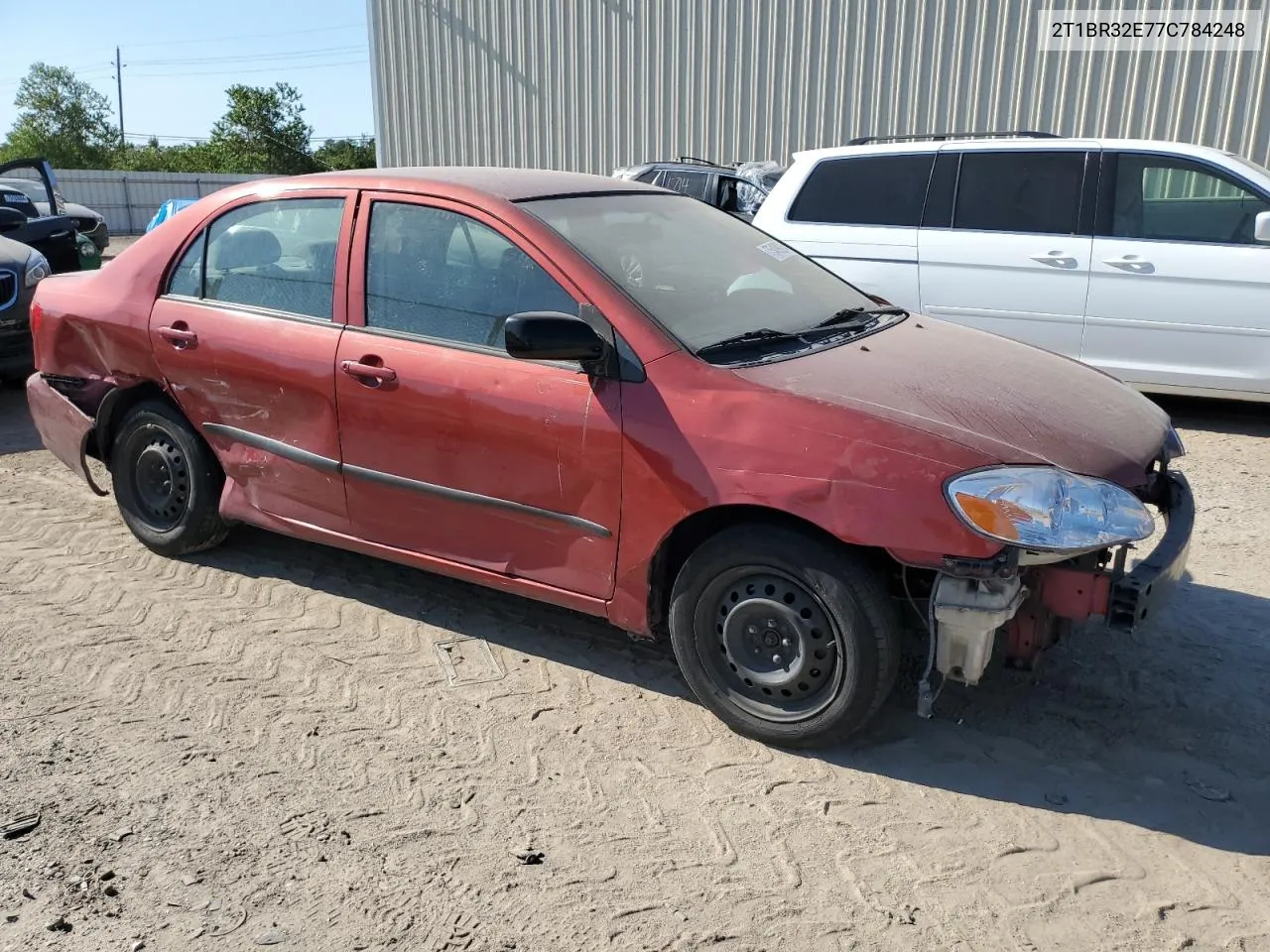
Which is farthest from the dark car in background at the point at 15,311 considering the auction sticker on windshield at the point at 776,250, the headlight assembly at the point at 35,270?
the auction sticker on windshield at the point at 776,250

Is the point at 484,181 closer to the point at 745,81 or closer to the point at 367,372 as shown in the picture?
the point at 367,372

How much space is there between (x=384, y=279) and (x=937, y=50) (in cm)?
1202

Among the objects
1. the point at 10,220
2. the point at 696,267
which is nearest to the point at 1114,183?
the point at 696,267

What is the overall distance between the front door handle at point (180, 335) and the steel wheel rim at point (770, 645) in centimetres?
243

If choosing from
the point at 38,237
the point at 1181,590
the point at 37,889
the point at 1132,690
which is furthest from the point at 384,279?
the point at 38,237

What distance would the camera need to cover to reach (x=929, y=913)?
2.53 meters

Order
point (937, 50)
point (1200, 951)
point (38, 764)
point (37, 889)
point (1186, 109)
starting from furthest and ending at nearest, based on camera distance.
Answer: point (937, 50)
point (1186, 109)
point (38, 764)
point (37, 889)
point (1200, 951)

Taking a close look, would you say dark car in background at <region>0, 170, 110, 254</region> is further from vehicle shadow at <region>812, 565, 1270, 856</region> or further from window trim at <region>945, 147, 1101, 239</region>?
vehicle shadow at <region>812, 565, 1270, 856</region>

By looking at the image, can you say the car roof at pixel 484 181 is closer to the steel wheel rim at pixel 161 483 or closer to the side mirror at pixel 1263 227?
the steel wheel rim at pixel 161 483

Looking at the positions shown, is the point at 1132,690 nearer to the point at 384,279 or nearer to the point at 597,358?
the point at 597,358

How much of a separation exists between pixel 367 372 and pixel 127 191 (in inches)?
1325

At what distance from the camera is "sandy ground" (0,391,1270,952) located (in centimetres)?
253

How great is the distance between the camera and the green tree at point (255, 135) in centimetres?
5538

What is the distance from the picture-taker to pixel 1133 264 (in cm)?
683
